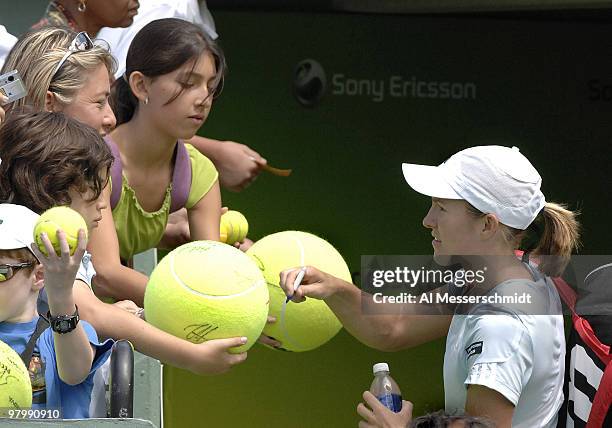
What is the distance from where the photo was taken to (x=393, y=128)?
23.1 ft

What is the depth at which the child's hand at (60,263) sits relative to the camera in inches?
125

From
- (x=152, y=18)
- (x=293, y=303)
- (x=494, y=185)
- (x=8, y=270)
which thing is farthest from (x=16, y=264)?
(x=152, y=18)

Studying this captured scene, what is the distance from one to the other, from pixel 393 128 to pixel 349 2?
2.13ft

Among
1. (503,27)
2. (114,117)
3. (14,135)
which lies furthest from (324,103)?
(14,135)

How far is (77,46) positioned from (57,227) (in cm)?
138

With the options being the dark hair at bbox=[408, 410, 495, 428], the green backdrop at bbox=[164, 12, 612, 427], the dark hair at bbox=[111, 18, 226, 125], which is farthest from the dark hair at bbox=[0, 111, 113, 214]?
the green backdrop at bbox=[164, 12, 612, 427]

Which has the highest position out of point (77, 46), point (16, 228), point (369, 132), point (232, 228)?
point (369, 132)

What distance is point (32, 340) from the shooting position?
11.5ft

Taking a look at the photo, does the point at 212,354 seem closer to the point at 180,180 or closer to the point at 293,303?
the point at 293,303

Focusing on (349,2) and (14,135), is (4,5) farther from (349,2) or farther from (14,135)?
(14,135)

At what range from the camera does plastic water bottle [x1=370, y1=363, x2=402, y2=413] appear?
376cm

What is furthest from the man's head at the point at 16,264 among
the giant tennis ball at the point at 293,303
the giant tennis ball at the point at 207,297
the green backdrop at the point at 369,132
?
the green backdrop at the point at 369,132

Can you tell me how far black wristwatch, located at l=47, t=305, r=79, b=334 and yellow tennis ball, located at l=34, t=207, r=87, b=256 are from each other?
0.63 feet

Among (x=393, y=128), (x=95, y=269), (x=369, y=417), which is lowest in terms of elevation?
(x=369, y=417)
